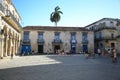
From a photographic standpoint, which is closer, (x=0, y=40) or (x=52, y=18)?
(x=0, y=40)

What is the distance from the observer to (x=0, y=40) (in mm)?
24203

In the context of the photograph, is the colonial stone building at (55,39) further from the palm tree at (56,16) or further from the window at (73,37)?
the palm tree at (56,16)

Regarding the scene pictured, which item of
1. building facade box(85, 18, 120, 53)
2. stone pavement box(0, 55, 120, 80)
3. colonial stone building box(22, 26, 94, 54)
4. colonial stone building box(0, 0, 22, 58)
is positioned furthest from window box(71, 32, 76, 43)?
stone pavement box(0, 55, 120, 80)

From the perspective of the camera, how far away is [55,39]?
48438 mm

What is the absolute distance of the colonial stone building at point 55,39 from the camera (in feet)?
156

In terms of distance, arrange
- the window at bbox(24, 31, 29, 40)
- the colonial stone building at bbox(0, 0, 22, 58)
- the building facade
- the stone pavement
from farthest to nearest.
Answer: the building facade < the window at bbox(24, 31, 29, 40) < the colonial stone building at bbox(0, 0, 22, 58) < the stone pavement

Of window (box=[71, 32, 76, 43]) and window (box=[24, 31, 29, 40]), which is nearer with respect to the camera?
window (box=[24, 31, 29, 40])

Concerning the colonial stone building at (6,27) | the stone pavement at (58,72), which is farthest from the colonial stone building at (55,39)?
the stone pavement at (58,72)

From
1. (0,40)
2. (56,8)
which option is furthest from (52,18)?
(0,40)

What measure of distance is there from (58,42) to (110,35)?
13.9 metres

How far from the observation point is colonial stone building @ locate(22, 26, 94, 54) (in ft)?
156

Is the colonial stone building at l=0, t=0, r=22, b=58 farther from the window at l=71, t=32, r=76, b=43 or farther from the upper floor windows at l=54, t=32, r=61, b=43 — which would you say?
the window at l=71, t=32, r=76, b=43

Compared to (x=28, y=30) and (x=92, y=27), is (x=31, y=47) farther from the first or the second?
(x=92, y=27)

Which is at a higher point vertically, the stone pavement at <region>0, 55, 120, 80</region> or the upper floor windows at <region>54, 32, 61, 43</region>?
the upper floor windows at <region>54, 32, 61, 43</region>
